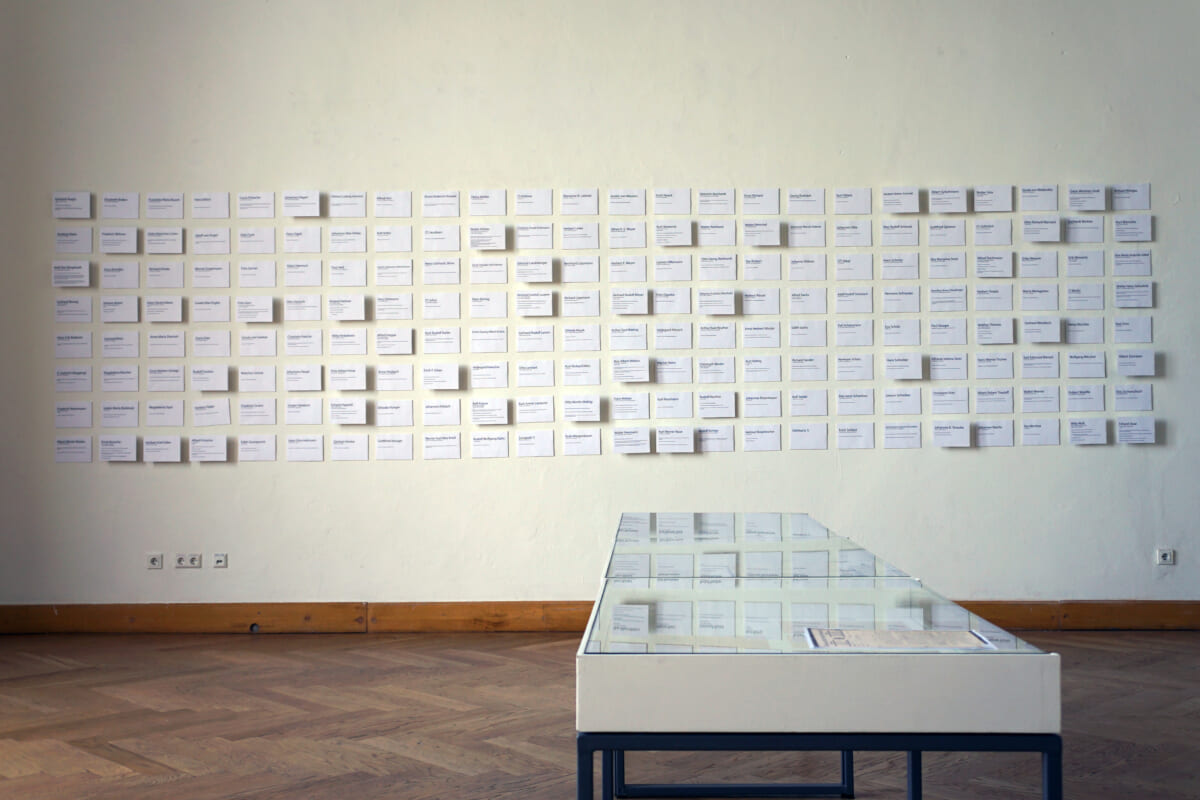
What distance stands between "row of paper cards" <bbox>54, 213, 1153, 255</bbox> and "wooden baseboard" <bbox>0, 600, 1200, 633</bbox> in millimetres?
1881

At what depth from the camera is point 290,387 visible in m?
5.75

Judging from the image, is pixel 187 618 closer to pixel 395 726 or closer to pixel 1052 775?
pixel 395 726

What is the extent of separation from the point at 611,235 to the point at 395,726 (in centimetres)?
290

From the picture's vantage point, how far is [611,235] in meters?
5.75

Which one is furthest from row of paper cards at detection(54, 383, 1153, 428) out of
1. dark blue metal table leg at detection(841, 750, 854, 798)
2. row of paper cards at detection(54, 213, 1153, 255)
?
dark blue metal table leg at detection(841, 750, 854, 798)

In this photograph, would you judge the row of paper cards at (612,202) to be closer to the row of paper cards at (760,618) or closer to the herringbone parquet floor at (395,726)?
the herringbone parquet floor at (395,726)

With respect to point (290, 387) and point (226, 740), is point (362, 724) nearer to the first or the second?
point (226, 740)

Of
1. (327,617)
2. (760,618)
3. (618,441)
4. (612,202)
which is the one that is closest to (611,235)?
(612,202)

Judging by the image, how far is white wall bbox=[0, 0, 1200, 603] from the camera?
5.68 meters

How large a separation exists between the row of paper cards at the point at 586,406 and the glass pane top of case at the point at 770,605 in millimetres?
2843

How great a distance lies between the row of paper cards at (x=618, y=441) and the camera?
5664 millimetres

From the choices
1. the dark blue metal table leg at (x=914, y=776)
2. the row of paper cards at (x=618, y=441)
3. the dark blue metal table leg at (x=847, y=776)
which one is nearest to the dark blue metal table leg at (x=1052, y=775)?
the dark blue metal table leg at (x=914, y=776)

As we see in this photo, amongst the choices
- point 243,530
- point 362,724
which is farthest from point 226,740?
point 243,530

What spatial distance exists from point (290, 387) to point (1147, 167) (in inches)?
185
